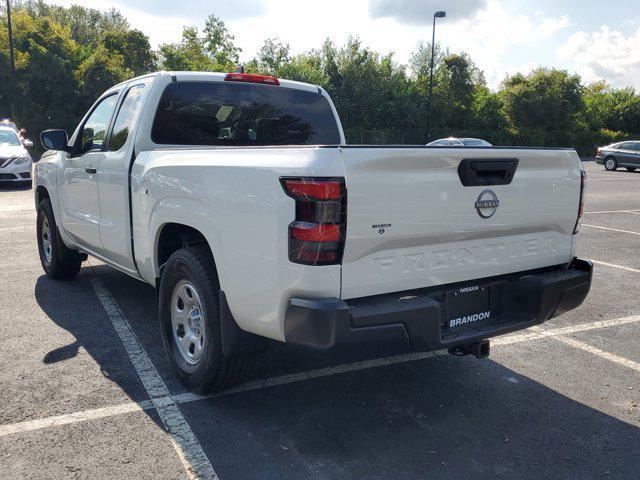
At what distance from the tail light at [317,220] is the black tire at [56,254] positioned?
4050mm

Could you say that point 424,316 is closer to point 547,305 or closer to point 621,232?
point 547,305

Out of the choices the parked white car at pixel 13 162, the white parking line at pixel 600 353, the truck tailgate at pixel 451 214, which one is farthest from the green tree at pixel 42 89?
the truck tailgate at pixel 451 214

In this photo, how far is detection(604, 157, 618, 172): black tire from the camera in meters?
27.6

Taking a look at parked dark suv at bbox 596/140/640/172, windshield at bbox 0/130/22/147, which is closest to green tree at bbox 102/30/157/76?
windshield at bbox 0/130/22/147

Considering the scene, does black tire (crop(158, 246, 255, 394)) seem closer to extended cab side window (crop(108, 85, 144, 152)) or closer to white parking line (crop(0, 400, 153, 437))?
white parking line (crop(0, 400, 153, 437))

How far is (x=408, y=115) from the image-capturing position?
39938 millimetres

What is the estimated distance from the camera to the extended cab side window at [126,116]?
4469 mm

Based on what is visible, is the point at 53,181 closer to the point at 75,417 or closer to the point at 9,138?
the point at 75,417

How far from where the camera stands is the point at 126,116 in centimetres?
460

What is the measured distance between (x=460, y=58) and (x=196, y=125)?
48.6 m

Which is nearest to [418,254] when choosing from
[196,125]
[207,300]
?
[207,300]

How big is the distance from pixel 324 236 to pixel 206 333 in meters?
1.12

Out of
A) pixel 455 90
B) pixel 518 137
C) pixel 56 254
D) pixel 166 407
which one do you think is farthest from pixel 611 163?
pixel 166 407

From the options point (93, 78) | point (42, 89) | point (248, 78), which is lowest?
point (248, 78)
